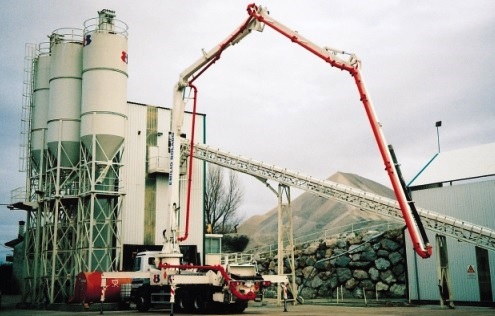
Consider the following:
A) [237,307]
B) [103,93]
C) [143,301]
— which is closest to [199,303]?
[237,307]

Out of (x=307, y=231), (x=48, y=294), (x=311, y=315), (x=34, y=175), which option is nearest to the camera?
(x=311, y=315)

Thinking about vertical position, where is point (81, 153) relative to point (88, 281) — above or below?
above

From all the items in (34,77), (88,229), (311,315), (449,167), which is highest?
(34,77)

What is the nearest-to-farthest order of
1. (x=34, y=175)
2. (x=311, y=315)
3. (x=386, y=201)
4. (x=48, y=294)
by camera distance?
(x=311, y=315) < (x=386, y=201) < (x=48, y=294) < (x=34, y=175)

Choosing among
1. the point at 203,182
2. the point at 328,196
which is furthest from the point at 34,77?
the point at 328,196

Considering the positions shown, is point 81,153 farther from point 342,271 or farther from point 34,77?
point 342,271

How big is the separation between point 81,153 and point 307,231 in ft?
186

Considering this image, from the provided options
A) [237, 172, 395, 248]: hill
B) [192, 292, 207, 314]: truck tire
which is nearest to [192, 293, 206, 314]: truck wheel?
[192, 292, 207, 314]: truck tire

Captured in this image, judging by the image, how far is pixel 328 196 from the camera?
33125 millimetres

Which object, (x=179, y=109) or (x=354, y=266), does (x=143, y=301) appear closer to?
(x=179, y=109)

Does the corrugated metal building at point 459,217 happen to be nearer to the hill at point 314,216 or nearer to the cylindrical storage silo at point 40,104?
the cylindrical storage silo at point 40,104

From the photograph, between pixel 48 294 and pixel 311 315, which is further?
pixel 48 294

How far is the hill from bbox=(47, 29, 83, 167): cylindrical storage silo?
45564 millimetres

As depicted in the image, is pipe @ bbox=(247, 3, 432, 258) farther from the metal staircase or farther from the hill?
the hill
